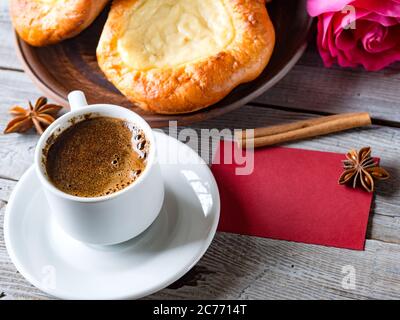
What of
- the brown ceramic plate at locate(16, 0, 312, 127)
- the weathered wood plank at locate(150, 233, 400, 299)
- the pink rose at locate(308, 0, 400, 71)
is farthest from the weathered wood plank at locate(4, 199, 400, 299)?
the pink rose at locate(308, 0, 400, 71)

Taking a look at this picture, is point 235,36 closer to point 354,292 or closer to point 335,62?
point 335,62

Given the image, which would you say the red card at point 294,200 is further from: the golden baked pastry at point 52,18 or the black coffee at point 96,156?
the golden baked pastry at point 52,18

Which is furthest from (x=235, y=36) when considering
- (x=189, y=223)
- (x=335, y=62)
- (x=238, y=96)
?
(x=189, y=223)

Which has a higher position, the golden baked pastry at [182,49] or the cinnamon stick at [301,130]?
the golden baked pastry at [182,49]

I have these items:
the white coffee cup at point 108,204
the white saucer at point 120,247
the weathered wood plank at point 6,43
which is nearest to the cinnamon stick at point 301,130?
the white saucer at point 120,247

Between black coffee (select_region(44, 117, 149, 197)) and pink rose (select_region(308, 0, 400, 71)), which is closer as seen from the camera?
black coffee (select_region(44, 117, 149, 197))

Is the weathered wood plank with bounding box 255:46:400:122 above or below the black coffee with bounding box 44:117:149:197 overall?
below

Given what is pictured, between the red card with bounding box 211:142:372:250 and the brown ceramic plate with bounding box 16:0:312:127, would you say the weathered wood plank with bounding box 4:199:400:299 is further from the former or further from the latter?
the brown ceramic plate with bounding box 16:0:312:127
